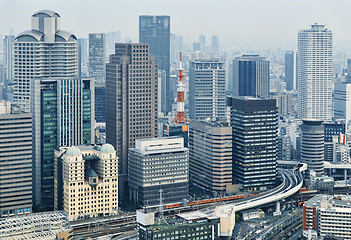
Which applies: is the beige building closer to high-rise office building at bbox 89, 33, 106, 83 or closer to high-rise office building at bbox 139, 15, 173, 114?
high-rise office building at bbox 89, 33, 106, 83

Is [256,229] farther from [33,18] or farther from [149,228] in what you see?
[33,18]

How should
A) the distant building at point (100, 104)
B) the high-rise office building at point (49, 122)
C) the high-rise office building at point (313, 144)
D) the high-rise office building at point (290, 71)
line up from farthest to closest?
the high-rise office building at point (290, 71) → the distant building at point (100, 104) → the high-rise office building at point (313, 144) → the high-rise office building at point (49, 122)

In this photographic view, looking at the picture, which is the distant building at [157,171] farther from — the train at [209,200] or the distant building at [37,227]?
the distant building at [37,227]

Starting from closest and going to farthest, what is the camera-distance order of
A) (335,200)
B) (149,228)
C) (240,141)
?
(149,228) → (335,200) → (240,141)

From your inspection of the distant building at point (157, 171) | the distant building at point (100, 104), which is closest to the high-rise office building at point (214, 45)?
the distant building at point (100, 104)

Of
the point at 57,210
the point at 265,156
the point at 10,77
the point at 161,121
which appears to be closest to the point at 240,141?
the point at 265,156
